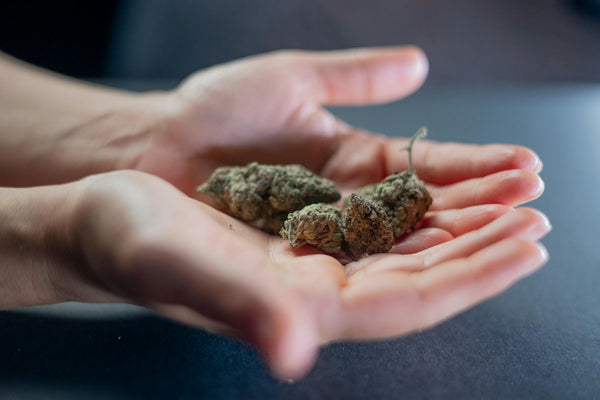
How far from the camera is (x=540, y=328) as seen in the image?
1.24m

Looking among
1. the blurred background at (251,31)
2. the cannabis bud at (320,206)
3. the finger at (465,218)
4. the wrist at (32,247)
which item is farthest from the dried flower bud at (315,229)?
the blurred background at (251,31)

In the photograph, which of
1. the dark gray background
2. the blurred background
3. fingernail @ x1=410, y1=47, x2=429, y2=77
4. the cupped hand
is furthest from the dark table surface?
the blurred background

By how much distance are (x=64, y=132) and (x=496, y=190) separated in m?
1.43

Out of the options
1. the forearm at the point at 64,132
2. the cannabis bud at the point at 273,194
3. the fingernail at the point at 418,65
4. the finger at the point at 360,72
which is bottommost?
the forearm at the point at 64,132

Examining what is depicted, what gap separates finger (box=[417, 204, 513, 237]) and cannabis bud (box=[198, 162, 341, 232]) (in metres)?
0.27

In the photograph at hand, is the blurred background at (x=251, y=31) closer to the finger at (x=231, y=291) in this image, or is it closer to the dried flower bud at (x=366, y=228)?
the dried flower bud at (x=366, y=228)

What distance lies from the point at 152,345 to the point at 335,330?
1.46 ft

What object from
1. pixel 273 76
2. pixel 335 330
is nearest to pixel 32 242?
pixel 335 330

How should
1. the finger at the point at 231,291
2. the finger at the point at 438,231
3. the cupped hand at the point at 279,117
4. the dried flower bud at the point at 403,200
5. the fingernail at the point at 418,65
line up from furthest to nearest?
the fingernail at the point at 418,65 → the cupped hand at the point at 279,117 → the dried flower bud at the point at 403,200 → the finger at the point at 438,231 → the finger at the point at 231,291

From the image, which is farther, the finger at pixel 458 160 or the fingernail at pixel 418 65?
the fingernail at pixel 418 65

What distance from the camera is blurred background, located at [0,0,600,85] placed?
2982 mm

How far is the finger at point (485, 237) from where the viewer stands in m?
1.04

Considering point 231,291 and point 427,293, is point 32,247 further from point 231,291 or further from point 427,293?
point 427,293

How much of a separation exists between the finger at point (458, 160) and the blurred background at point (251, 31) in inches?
62.2
